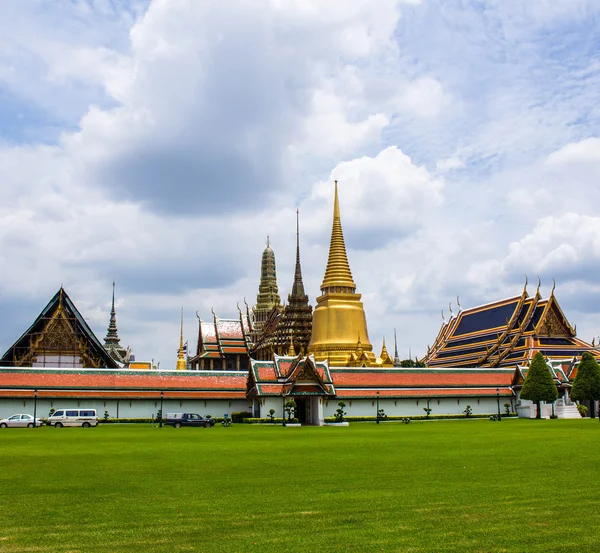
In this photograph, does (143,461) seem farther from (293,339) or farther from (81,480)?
(293,339)

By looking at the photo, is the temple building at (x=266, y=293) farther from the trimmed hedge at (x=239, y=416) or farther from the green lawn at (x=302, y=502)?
the green lawn at (x=302, y=502)

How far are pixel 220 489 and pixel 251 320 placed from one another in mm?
88877

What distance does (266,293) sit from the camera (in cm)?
10744

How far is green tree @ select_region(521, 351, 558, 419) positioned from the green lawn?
31.1 m

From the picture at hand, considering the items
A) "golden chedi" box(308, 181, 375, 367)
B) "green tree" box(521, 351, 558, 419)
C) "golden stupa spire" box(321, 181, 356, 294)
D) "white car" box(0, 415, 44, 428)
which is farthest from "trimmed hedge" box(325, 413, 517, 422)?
"golden stupa spire" box(321, 181, 356, 294)

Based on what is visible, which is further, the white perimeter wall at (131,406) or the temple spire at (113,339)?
the temple spire at (113,339)

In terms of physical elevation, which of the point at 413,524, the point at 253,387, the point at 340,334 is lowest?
the point at 413,524

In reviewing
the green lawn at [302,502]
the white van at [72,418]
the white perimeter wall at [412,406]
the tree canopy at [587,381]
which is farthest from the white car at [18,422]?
the tree canopy at [587,381]

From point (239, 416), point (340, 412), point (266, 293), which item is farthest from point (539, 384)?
point (266, 293)

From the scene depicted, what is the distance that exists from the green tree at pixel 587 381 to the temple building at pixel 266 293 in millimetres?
53605

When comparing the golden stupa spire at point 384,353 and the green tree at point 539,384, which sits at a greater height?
the golden stupa spire at point 384,353

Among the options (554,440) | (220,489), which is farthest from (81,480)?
(554,440)

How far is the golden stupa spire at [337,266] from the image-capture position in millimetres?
72125

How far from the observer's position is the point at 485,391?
56406 mm
